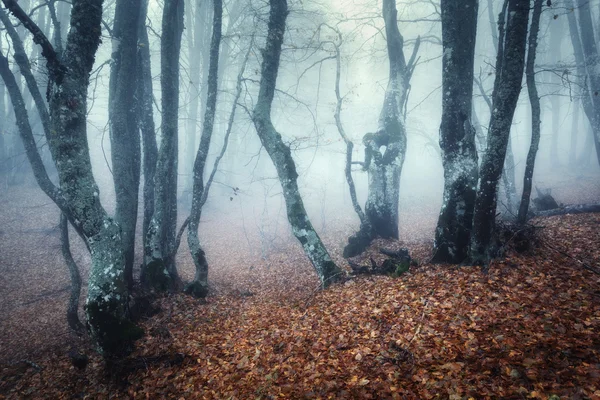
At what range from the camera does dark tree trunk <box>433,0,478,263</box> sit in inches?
240

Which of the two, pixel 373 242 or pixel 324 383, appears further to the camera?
pixel 373 242

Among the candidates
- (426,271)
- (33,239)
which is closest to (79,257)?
(33,239)

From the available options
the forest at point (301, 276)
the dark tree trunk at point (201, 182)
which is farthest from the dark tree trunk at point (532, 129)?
the dark tree trunk at point (201, 182)

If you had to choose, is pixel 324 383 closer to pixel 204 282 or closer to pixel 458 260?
pixel 458 260

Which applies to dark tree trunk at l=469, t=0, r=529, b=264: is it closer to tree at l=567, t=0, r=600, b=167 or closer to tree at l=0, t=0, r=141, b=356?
tree at l=0, t=0, r=141, b=356

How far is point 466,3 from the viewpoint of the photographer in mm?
6277

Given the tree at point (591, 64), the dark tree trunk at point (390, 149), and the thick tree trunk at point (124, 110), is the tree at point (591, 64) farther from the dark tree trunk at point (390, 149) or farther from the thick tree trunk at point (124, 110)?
the thick tree trunk at point (124, 110)

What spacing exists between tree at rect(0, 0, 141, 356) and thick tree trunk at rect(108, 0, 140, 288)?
8.38ft

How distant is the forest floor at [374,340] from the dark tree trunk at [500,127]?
1.73 ft

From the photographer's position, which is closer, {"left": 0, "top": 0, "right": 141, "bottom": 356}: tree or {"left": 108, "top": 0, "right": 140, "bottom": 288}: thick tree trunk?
{"left": 0, "top": 0, "right": 141, "bottom": 356}: tree

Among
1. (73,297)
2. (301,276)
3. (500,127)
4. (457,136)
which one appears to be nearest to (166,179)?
(73,297)

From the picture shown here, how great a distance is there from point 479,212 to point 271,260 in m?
8.55

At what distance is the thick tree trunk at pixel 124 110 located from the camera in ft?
24.6

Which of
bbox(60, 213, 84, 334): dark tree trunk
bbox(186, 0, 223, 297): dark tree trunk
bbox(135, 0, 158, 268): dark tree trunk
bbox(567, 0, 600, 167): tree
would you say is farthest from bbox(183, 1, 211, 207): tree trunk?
bbox(567, 0, 600, 167): tree
